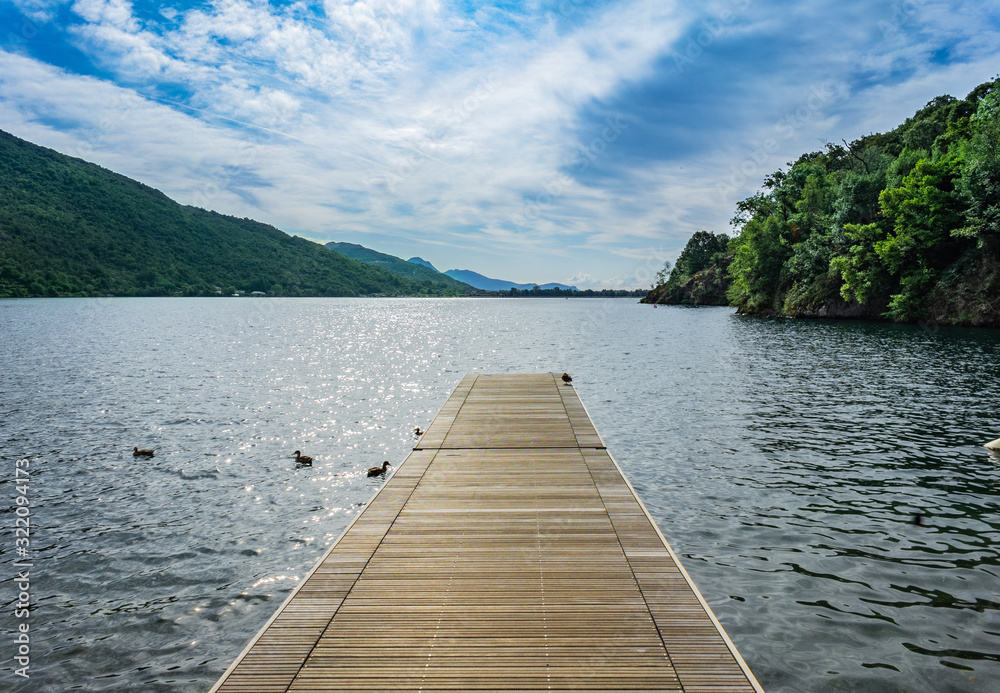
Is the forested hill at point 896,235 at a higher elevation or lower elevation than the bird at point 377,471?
higher

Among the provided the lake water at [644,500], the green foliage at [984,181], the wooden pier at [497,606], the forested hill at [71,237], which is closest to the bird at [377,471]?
A: the lake water at [644,500]

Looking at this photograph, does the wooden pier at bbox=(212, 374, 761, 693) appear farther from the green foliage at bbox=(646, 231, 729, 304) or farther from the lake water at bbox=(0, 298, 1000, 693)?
the green foliage at bbox=(646, 231, 729, 304)

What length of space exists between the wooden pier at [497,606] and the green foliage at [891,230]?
57.6 meters

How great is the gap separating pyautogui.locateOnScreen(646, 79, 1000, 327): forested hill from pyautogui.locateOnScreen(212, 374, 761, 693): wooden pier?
5757 cm

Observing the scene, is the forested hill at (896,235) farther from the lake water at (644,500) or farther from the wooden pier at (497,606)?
the wooden pier at (497,606)

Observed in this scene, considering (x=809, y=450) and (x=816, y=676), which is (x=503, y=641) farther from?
(x=809, y=450)

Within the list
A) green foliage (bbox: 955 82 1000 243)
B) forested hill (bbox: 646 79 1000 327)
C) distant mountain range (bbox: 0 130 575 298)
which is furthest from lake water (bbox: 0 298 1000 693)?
distant mountain range (bbox: 0 130 575 298)

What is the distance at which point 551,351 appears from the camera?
46062 mm

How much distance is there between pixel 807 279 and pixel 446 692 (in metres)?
85.4

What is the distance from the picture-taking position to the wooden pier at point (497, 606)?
4.32m

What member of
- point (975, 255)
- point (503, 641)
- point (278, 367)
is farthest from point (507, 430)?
point (975, 255)

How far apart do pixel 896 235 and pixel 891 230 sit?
2.43 metres

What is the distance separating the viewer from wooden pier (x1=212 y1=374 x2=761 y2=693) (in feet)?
14.2

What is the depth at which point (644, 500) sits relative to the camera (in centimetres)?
1130
